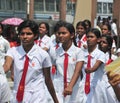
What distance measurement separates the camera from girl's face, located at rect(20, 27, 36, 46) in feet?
18.7

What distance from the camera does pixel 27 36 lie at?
5691 millimetres

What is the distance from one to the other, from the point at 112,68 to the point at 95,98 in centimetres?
370

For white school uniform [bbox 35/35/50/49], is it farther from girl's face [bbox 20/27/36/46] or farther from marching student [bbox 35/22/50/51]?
girl's face [bbox 20/27/36/46]

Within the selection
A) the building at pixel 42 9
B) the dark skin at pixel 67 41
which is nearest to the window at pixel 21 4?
the building at pixel 42 9

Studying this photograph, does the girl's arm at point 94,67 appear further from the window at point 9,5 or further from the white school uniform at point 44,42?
the window at point 9,5

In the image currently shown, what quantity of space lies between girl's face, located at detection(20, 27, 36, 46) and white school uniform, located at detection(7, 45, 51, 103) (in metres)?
0.10

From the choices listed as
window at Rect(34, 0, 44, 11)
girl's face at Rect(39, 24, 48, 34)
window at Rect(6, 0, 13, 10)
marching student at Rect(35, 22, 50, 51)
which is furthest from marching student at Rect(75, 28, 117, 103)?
window at Rect(34, 0, 44, 11)

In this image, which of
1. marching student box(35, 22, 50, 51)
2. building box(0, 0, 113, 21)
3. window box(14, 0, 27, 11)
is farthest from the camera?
window box(14, 0, 27, 11)

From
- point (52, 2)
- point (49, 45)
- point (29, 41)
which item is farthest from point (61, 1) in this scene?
point (29, 41)

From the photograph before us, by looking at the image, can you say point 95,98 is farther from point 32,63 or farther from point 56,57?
point 32,63

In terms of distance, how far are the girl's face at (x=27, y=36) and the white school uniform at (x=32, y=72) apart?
0.32 ft

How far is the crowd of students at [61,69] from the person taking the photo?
564 cm

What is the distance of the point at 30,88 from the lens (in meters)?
5.63

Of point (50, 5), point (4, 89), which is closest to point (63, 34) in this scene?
point (4, 89)
